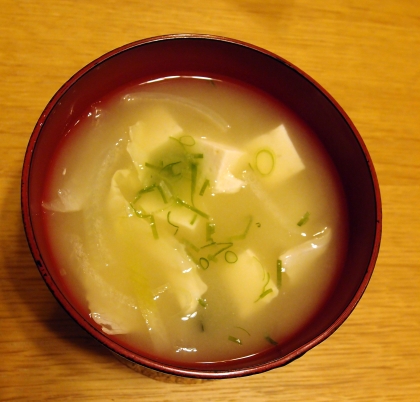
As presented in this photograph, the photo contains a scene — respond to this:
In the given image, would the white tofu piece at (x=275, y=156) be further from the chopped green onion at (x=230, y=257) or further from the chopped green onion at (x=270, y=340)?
the chopped green onion at (x=270, y=340)

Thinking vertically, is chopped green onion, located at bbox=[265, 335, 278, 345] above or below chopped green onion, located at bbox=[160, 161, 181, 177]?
below

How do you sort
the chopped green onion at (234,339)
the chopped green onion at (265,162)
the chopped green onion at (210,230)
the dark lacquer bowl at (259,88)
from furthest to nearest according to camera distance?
the chopped green onion at (265,162) < the chopped green onion at (210,230) < the chopped green onion at (234,339) < the dark lacquer bowl at (259,88)

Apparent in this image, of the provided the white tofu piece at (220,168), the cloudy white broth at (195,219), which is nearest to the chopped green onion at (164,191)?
the cloudy white broth at (195,219)

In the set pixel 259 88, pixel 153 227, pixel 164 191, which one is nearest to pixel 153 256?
pixel 153 227

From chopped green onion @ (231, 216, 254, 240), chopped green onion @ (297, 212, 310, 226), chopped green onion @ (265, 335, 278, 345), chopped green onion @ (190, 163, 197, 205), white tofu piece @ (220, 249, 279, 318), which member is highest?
chopped green onion @ (190, 163, 197, 205)

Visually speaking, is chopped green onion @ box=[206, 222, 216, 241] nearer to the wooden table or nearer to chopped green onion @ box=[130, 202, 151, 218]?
chopped green onion @ box=[130, 202, 151, 218]

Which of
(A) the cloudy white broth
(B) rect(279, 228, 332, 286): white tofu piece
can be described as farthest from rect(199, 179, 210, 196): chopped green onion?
(B) rect(279, 228, 332, 286): white tofu piece
